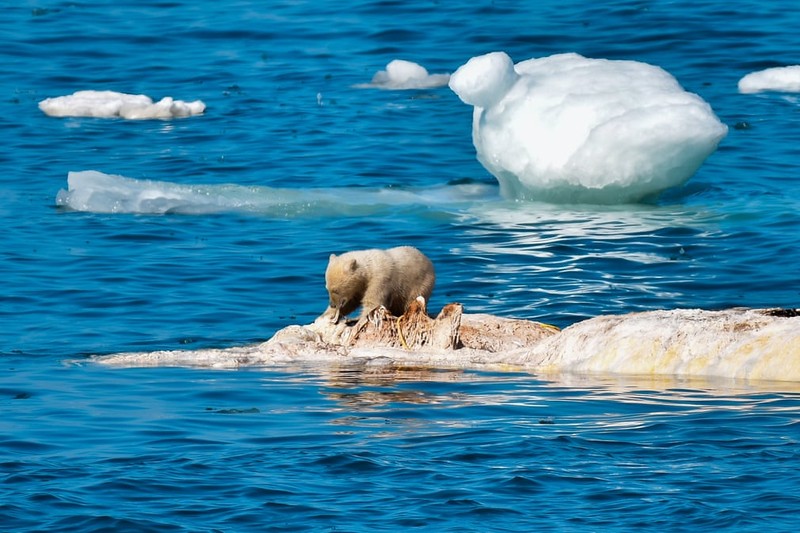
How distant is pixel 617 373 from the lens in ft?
38.1

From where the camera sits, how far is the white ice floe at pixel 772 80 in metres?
27.8

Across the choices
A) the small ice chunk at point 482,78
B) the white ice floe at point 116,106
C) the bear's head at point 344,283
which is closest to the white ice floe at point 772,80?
the small ice chunk at point 482,78

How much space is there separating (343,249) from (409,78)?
10694 millimetres

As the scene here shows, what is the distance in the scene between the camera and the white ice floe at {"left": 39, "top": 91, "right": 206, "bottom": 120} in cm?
2814

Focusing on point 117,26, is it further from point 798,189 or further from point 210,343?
point 210,343

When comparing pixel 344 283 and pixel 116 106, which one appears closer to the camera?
pixel 344 283

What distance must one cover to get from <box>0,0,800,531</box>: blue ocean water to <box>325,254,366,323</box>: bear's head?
3.17 feet

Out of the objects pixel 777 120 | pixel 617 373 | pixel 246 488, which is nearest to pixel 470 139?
pixel 777 120

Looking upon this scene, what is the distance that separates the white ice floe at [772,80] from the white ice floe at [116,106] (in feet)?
31.2

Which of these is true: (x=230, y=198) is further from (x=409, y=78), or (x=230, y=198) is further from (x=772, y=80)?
(x=772, y=80)

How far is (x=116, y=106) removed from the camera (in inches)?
1119

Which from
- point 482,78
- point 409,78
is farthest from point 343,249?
point 409,78

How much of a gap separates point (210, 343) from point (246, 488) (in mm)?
6227

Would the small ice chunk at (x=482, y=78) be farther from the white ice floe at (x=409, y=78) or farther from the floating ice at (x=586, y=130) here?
the white ice floe at (x=409, y=78)
